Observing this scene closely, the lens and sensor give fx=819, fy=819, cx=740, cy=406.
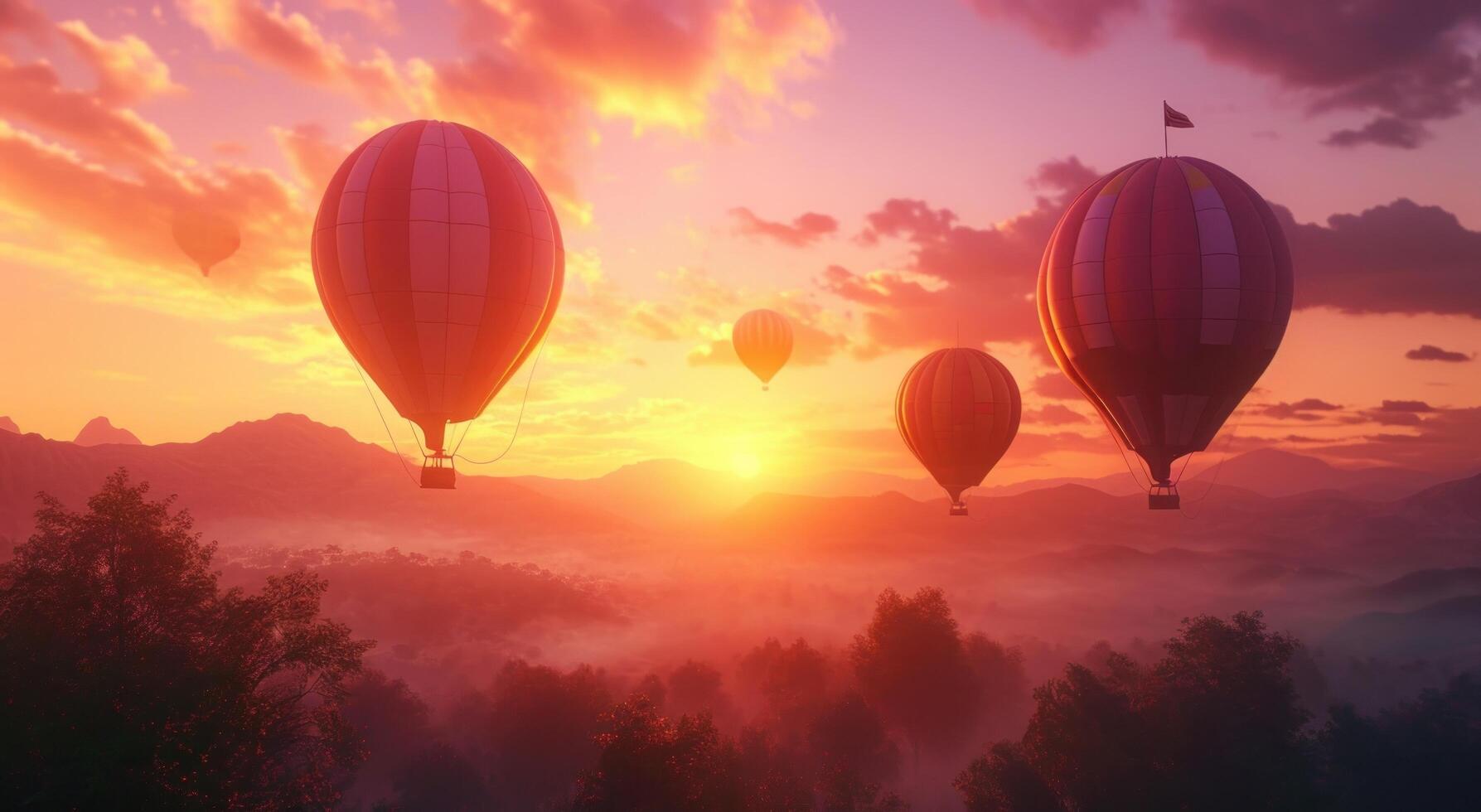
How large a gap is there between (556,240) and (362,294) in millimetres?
7892

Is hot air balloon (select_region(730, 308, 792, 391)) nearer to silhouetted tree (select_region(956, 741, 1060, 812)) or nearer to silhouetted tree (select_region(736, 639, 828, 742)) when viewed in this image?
silhouetted tree (select_region(736, 639, 828, 742))

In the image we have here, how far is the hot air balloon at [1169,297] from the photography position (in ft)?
110

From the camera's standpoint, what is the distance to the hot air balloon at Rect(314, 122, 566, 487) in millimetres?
30672

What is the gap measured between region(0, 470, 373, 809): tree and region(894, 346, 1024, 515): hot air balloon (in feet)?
122

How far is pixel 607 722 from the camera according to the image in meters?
38.6

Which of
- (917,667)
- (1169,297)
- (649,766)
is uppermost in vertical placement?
(1169,297)

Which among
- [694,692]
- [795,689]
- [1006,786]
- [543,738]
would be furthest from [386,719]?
[1006,786]

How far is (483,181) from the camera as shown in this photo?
3162cm

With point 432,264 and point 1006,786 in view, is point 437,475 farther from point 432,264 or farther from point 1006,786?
point 1006,786

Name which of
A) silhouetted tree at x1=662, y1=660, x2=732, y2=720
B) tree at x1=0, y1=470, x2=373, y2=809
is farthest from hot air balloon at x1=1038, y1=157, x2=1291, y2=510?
silhouetted tree at x1=662, y1=660, x2=732, y2=720

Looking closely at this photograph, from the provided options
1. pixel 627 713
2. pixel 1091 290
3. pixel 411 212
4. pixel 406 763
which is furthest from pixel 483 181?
pixel 406 763

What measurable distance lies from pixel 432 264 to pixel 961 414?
110 ft

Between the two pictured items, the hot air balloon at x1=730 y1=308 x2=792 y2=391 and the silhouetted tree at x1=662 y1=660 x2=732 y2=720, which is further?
the silhouetted tree at x1=662 y1=660 x2=732 y2=720

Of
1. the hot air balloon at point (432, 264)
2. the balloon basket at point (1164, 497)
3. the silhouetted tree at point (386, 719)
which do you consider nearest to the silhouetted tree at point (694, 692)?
the silhouetted tree at point (386, 719)
